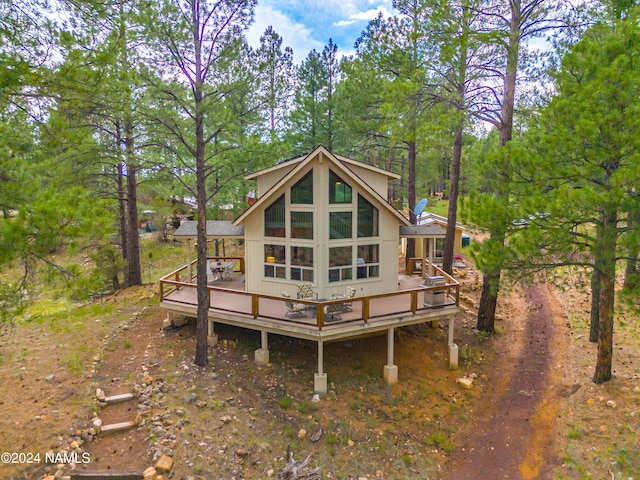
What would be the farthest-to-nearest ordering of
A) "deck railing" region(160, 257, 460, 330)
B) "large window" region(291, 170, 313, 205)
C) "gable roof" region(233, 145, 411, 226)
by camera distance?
"large window" region(291, 170, 313, 205)
"gable roof" region(233, 145, 411, 226)
"deck railing" region(160, 257, 460, 330)

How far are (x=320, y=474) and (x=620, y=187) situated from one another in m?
7.39

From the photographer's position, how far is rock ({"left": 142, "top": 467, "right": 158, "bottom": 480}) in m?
5.76

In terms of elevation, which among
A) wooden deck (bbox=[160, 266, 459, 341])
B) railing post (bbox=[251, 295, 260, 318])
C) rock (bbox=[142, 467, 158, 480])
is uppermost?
railing post (bbox=[251, 295, 260, 318])

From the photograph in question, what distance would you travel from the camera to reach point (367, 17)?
15164mm

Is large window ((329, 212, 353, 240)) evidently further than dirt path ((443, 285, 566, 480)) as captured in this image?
Yes

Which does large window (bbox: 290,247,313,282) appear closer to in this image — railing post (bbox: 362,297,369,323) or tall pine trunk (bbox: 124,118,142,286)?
railing post (bbox: 362,297,369,323)

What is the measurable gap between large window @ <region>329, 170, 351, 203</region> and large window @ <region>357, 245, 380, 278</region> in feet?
4.97

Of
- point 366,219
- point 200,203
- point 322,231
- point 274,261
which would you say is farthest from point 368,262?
point 200,203

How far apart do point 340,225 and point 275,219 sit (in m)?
1.93

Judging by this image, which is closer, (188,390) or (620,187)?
(620,187)

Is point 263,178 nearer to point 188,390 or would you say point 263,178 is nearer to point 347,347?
point 347,347

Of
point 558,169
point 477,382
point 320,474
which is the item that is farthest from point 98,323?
point 558,169

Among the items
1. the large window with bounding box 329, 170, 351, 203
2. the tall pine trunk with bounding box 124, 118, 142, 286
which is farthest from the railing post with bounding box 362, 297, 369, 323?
the tall pine trunk with bounding box 124, 118, 142, 286

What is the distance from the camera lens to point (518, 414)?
834 cm
